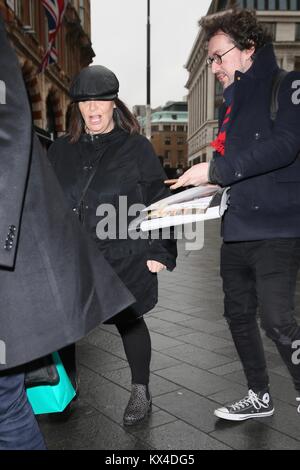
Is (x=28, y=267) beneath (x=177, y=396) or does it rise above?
above

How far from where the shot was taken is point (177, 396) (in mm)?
3252

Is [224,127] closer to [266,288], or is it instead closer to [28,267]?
[266,288]

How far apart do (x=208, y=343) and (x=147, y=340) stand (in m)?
1.41

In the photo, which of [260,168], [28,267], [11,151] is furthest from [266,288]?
[11,151]

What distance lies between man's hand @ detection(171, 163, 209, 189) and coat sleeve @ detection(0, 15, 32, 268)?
1176 mm

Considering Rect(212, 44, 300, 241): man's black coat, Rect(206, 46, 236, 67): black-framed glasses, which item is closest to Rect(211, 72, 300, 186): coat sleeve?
Rect(212, 44, 300, 241): man's black coat

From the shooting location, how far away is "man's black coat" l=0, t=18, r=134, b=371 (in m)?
1.43

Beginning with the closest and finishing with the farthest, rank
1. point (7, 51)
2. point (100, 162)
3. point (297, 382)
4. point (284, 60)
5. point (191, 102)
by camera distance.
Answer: point (7, 51) → point (297, 382) → point (100, 162) → point (284, 60) → point (191, 102)

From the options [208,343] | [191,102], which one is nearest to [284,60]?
A: [191,102]

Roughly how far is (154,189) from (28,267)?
5.08 ft

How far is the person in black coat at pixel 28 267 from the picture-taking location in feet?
4.72

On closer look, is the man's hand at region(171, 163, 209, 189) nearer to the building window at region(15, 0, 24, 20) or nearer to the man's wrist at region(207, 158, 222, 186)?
the man's wrist at region(207, 158, 222, 186)
